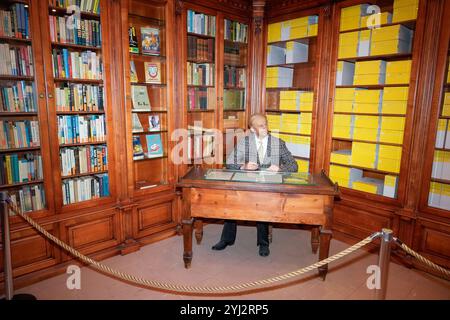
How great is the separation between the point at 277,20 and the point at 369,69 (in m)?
1.44

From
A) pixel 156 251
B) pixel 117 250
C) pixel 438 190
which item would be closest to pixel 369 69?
pixel 438 190

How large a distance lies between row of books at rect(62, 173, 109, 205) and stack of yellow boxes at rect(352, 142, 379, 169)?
8.82ft

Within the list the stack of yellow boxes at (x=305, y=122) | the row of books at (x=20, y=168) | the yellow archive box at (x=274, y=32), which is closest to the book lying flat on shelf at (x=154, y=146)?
the row of books at (x=20, y=168)

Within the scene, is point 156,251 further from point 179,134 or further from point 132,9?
point 132,9

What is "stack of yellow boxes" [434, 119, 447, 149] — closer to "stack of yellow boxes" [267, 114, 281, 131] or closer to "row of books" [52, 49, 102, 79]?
"stack of yellow boxes" [267, 114, 281, 131]

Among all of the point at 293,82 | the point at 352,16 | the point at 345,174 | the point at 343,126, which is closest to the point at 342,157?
the point at 345,174

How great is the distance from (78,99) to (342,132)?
111 inches

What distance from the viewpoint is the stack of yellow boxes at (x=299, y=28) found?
150 inches

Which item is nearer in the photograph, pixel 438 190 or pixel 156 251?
pixel 438 190

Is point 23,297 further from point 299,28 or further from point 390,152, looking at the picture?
point 299,28

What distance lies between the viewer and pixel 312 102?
387cm

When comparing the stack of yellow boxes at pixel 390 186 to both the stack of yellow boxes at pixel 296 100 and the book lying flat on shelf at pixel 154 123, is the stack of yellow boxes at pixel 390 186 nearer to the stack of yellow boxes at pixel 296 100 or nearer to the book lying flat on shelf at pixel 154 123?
the stack of yellow boxes at pixel 296 100

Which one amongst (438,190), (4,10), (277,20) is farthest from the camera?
(277,20)

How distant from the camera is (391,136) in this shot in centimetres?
323
